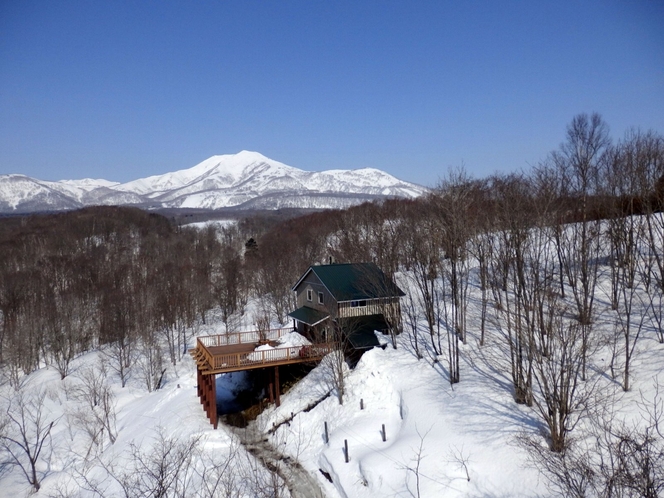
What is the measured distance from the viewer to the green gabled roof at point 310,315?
2532 centimetres

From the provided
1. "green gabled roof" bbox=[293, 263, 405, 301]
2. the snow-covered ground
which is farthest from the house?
the snow-covered ground

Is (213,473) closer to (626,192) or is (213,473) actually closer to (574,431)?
(574,431)

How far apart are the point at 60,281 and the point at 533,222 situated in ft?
197

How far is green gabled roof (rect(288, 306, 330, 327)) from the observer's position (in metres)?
25.3

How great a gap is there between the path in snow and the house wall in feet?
23.9

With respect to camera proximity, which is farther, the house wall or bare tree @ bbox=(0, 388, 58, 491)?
the house wall

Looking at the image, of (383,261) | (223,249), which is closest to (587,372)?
(383,261)

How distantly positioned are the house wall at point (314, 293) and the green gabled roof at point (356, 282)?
0.54 m

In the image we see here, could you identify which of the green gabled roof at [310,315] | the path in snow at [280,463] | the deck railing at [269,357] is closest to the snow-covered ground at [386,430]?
the path in snow at [280,463]

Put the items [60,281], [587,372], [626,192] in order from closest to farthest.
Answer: [587,372] < [626,192] < [60,281]

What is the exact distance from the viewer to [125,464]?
1867 centimetres

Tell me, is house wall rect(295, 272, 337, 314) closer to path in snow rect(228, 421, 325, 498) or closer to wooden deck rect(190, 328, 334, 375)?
wooden deck rect(190, 328, 334, 375)

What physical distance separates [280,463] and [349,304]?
33.6ft

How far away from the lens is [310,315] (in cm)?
2717
